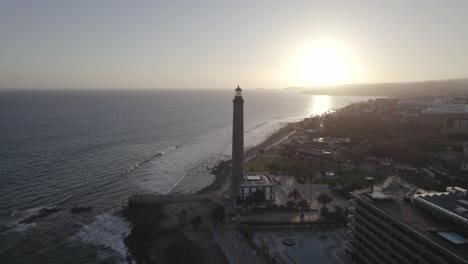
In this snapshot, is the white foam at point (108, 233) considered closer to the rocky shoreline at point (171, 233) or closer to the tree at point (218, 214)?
the rocky shoreline at point (171, 233)

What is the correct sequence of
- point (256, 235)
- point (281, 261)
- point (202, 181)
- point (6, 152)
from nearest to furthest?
1. point (281, 261)
2. point (256, 235)
3. point (202, 181)
4. point (6, 152)

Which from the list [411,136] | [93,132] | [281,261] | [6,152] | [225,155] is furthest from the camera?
[93,132]

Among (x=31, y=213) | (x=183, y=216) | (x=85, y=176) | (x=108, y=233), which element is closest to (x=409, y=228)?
(x=183, y=216)

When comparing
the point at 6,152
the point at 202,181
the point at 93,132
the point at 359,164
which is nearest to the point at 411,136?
the point at 359,164

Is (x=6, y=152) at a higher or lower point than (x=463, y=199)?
lower

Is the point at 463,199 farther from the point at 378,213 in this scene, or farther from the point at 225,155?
the point at 225,155

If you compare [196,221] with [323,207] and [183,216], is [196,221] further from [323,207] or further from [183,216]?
[323,207]

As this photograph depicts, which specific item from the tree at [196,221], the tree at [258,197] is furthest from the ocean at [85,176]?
the tree at [258,197]

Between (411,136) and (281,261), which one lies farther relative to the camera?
(411,136)
